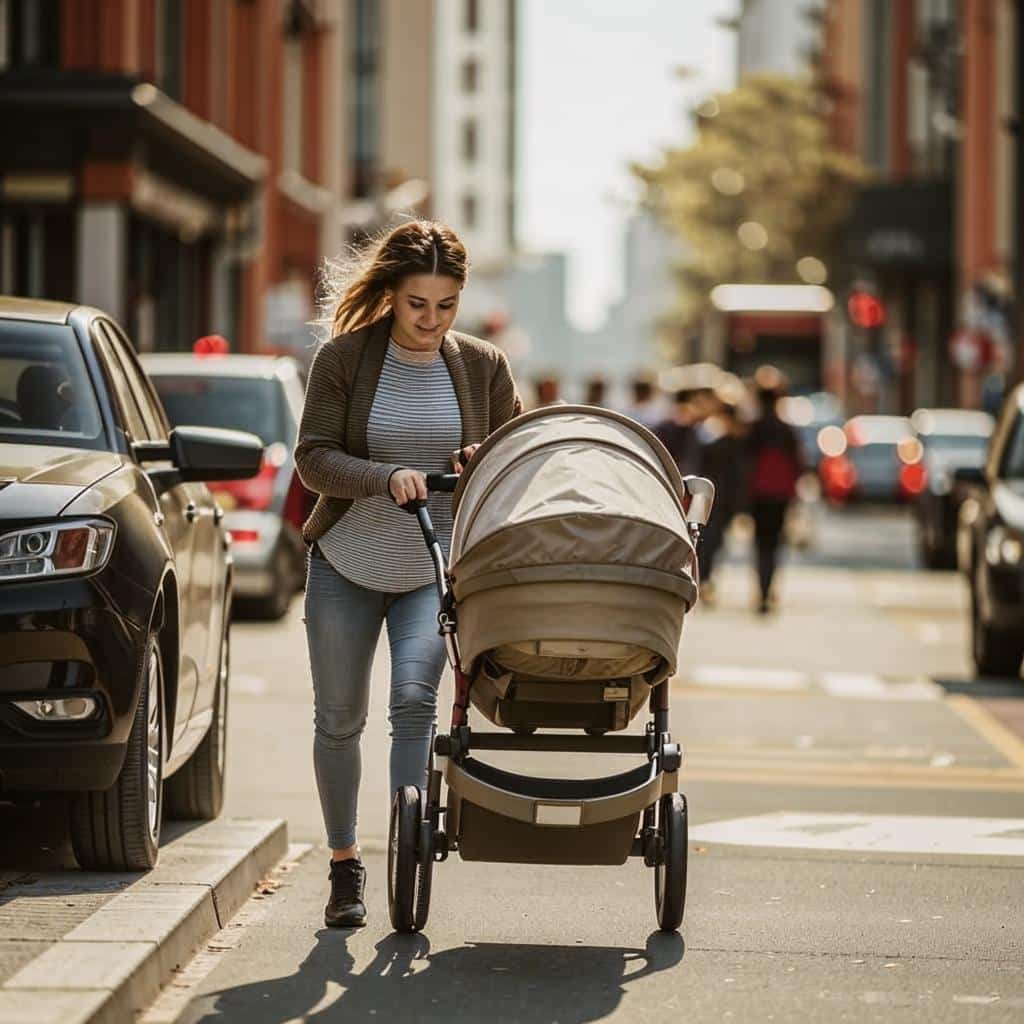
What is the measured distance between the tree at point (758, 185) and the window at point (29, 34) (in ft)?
168

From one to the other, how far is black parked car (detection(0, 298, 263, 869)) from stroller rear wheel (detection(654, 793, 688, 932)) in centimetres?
142

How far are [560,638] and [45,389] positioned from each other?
7.65 ft

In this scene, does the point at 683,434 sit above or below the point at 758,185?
below

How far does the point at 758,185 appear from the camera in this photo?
81562 mm

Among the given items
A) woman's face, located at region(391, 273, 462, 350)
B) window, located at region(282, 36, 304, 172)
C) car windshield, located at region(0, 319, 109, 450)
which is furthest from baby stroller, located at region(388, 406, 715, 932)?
window, located at region(282, 36, 304, 172)

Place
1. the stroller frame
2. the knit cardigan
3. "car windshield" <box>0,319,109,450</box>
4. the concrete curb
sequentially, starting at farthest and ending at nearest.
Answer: "car windshield" <box>0,319,109,450</box> < the knit cardigan < the stroller frame < the concrete curb

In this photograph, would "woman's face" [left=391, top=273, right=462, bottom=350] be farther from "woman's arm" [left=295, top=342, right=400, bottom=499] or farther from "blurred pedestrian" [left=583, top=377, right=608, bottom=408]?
"blurred pedestrian" [left=583, top=377, right=608, bottom=408]

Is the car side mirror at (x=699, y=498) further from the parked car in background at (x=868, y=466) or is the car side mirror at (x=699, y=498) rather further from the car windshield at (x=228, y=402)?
the parked car in background at (x=868, y=466)

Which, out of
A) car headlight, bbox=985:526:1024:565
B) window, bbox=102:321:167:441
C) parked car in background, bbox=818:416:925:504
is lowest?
parked car in background, bbox=818:416:925:504

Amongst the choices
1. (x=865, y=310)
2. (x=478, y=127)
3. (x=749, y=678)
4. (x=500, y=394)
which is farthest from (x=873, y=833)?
(x=478, y=127)

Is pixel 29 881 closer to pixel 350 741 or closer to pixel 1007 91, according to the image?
pixel 350 741

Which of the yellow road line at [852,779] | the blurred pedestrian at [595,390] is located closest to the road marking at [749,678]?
the yellow road line at [852,779]

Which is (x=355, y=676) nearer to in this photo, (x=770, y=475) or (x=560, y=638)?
(x=560, y=638)

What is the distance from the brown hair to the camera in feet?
23.0
